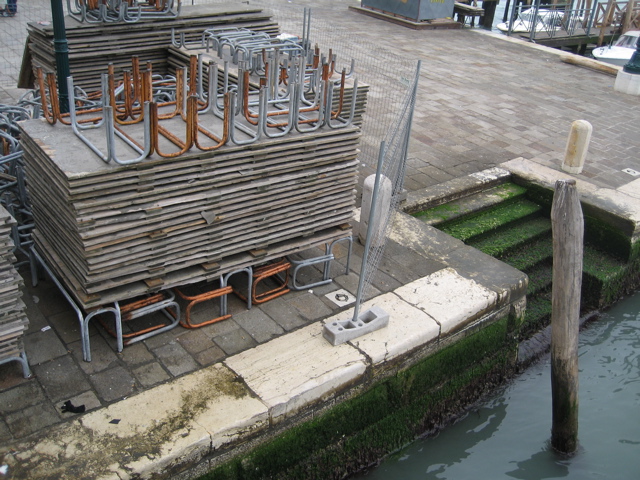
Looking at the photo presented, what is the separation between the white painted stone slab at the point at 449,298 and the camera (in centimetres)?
582

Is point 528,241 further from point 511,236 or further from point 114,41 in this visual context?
point 114,41

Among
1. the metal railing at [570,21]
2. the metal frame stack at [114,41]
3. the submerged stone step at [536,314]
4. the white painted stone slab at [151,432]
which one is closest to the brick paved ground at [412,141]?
the white painted stone slab at [151,432]

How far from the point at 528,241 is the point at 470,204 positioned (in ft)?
2.76

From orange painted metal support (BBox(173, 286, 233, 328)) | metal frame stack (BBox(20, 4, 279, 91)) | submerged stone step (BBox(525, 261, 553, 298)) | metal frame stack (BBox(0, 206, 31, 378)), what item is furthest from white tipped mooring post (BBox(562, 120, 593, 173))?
metal frame stack (BBox(0, 206, 31, 378))

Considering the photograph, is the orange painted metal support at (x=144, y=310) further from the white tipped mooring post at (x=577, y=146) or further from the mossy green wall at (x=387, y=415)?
the white tipped mooring post at (x=577, y=146)

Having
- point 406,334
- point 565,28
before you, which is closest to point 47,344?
point 406,334

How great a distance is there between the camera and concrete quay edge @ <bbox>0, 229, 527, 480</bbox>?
13.4ft

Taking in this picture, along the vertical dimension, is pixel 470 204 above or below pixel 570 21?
below

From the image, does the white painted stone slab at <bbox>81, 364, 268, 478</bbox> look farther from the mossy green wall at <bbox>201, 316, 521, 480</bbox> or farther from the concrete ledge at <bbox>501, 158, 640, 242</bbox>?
the concrete ledge at <bbox>501, 158, 640, 242</bbox>

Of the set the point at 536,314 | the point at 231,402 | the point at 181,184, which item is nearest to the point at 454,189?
the point at 536,314

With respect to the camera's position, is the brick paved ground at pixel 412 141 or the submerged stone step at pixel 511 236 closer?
the brick paved ground at pixel 412 141

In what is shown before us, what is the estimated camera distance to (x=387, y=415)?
5578 mm

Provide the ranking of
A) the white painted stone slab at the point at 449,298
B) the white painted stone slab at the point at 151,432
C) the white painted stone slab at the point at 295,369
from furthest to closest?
the white painted stone slab at the point at 449,298
the white painted stone slab at the point at 295,369
the white painted stone slab at the point at 151,432

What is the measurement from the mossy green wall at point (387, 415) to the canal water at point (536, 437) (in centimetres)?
17
